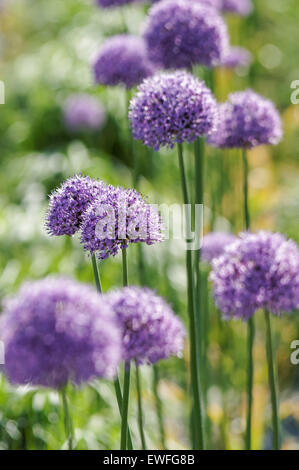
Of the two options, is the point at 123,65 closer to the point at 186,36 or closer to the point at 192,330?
the point at 186,36

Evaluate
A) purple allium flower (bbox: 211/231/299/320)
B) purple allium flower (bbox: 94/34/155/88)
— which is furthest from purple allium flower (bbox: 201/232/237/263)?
purple allium flower (bbox: 211/231/299/320)

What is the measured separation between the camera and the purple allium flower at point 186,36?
1.58m

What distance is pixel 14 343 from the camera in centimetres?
67

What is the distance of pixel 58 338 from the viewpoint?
65 cm

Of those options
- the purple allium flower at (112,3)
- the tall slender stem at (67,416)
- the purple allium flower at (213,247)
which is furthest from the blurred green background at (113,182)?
the tall slender stem at (67,416)

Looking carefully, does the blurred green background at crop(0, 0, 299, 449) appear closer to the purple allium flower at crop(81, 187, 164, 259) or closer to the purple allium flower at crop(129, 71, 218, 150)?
the purple allium flower at crop(129, 71, 218, 150)

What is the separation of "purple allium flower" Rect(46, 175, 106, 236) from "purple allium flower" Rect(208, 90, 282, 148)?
1.94 ft

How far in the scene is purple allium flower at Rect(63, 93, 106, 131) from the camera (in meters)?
4.78

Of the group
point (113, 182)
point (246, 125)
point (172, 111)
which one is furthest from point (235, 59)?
point (172, 111)

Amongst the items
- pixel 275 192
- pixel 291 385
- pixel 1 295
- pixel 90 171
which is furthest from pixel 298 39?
pixel 1 295

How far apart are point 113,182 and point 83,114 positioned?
4.18ft

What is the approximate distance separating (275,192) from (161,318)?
4.30 m
